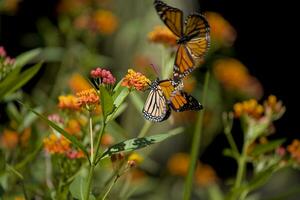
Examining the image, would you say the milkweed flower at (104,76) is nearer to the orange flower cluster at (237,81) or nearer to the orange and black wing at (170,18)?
the orange and black wing at (170,18)

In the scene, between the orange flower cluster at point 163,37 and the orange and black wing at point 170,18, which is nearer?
the orange and black wing at point 170,18

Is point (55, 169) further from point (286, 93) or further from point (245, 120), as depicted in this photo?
point (286, 93)

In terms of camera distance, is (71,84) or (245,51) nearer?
(71,84)

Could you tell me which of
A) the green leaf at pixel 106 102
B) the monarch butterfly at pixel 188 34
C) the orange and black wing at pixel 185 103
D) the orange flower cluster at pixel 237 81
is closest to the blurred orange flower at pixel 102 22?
the orange flower cluster at pixel 237 81

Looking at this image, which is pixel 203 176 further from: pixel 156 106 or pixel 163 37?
pixel 156 106

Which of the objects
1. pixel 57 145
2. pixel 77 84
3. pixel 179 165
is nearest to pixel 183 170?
pixel 179 165

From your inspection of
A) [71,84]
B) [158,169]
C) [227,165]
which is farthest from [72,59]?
[227,165]
